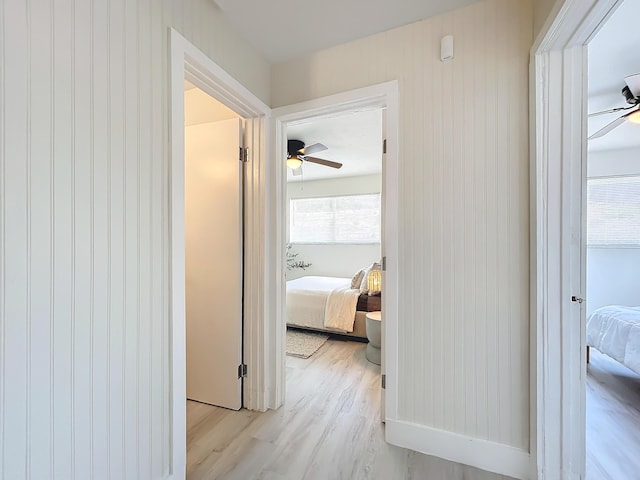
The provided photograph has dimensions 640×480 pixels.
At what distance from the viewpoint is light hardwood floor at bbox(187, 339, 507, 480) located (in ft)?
4.83

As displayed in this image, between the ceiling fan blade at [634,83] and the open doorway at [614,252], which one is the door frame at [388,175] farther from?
the ceiling fan blade at [634,83]

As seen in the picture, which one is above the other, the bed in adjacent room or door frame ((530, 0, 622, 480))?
door frame ((530, 0, 622, 480))

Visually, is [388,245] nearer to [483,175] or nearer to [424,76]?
[483,175]

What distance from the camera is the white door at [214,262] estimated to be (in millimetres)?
2006

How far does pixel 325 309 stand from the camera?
3.53 m

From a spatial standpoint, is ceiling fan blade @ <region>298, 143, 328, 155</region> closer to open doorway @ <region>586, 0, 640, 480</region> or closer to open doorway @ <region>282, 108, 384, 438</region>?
open doorway @ <region>282, 108, 384, 438</region>

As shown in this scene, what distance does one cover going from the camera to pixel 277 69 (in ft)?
6.77

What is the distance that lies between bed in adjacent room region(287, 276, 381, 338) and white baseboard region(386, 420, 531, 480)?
170cm

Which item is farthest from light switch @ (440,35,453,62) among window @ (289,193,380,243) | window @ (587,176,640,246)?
window @ (289,193,380,243)

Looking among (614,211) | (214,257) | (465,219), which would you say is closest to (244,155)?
(214,257)

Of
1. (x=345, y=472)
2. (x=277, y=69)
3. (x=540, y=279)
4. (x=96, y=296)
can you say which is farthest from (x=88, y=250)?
(x=540, y=279)

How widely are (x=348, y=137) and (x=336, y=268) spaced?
2.90m

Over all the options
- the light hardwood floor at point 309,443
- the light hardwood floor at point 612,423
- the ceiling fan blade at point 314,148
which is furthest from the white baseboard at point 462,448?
the ceiling fan blade at point 314,148

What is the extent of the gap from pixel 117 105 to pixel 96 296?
0.72 meters
